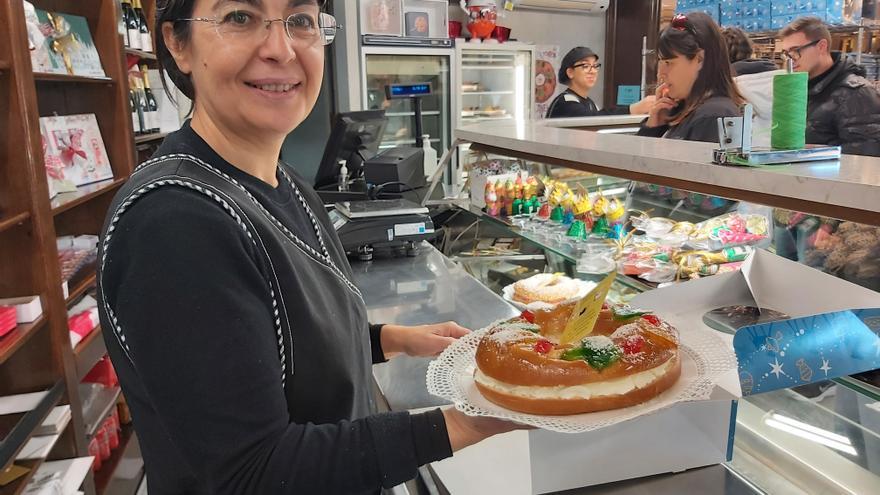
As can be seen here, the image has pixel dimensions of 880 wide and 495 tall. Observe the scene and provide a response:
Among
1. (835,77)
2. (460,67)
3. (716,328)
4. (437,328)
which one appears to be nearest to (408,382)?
(437,328)

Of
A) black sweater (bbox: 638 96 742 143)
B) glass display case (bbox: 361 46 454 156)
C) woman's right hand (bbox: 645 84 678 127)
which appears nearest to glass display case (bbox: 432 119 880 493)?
black sweater (bbox: 638 96 742 143)

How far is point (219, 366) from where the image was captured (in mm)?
804

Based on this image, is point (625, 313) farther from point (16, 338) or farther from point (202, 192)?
point (16, 338)

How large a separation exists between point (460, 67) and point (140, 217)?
6061 millimetres

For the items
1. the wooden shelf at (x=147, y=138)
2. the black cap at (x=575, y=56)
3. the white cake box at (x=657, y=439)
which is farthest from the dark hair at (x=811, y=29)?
the wooden shelf at (x=147, y=138)

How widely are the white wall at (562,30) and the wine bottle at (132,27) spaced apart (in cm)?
459

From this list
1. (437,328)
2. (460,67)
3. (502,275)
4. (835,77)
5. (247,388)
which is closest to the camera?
(247,388)

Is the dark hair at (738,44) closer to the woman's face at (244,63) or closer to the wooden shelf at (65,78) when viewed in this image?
the wooden shelf at (65,78)

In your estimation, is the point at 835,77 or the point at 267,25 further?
the point at 835,77

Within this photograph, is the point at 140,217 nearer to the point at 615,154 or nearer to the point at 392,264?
the point at 615,154

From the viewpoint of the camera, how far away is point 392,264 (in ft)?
8.80

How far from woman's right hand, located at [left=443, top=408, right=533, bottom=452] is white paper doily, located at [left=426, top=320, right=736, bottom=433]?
16mm

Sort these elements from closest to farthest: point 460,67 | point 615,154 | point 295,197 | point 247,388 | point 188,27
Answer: point 247,388, point 188,27, point 295,197, point 615,154, point 460,67

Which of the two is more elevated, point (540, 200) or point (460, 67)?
point (460, 67)
